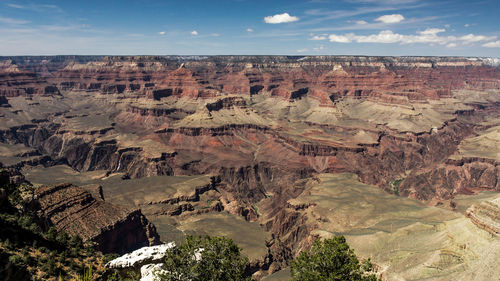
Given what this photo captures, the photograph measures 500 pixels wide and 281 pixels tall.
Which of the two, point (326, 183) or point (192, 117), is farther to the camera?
point (192, 117)

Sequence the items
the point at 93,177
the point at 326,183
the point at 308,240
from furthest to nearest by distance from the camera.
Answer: the point at 93,177
the point at 326,183
the point at 308,240

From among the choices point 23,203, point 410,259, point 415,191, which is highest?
point 23,203

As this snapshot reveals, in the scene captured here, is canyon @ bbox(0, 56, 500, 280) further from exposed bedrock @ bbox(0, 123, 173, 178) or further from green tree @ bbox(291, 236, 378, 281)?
green tree @ bbox(291, 236, 378, 281)

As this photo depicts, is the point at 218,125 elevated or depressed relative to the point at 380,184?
elevated

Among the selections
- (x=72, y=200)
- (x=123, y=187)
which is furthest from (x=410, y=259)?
(x=123, y=187)

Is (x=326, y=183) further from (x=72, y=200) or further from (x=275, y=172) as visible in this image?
(x=72, y=200)

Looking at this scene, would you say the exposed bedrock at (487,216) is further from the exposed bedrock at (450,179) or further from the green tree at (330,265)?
the exposed bedrock at (450,179)

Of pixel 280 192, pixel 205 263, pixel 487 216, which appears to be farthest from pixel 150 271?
pixel 280 192

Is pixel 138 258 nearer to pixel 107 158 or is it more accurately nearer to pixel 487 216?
pixel 487 216

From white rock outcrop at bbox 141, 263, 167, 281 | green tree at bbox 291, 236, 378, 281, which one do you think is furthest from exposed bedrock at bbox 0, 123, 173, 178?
green tree at bbox 291, 236, 378, 281
